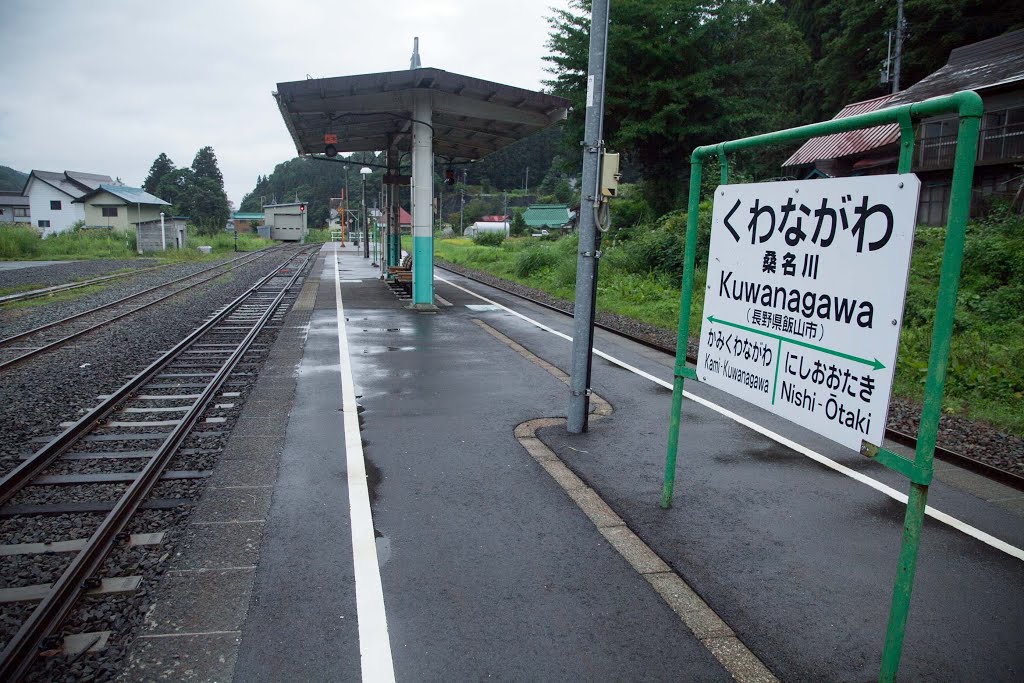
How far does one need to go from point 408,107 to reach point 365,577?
12.9 meters

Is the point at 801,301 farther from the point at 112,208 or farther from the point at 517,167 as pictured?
the point at 517,167

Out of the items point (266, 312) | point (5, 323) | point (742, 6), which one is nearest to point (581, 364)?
point (266, 312)

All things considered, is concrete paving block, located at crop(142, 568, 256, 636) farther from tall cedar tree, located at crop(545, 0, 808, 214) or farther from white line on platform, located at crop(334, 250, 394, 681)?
tall cedar tree, located at crop(545, 0, 808, 214)

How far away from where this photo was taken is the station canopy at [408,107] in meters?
13.0

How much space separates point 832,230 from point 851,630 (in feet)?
6.10

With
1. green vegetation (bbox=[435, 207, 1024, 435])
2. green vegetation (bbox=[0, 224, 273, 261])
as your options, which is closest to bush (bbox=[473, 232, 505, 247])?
green vegetation (bbox=[0, 224, 273, 261])

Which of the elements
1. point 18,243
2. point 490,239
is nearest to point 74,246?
point 18,243

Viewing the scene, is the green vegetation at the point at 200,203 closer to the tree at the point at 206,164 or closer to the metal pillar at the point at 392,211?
the tree at the point at 206,164

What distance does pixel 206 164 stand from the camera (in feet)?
335

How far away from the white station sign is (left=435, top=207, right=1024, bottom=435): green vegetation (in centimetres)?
443

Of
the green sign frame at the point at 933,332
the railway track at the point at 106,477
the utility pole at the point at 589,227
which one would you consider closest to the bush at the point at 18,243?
the railway track at the point at 106,477

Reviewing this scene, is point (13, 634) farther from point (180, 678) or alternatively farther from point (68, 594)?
point (180, 678)

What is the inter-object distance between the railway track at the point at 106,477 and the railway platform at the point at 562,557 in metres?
0.38

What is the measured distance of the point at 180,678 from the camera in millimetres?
2752
